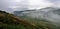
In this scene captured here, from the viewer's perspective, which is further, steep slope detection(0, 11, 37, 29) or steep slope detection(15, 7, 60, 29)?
steep slope detection(15, 7, 60, 29)

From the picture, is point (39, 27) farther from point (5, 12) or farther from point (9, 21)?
point (5, 12)

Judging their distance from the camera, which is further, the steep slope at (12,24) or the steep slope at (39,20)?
the steep slope at (39,20)

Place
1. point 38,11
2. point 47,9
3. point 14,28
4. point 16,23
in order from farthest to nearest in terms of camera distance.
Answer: point 47,9
point 38,11
point 16,23
point 14,28

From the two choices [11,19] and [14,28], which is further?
[11,19]

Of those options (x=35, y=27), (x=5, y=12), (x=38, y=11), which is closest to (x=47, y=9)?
(x=38, y=11)

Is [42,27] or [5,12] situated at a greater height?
[5,12]

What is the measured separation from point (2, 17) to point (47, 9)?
25.0 metres

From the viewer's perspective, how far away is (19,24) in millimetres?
23547

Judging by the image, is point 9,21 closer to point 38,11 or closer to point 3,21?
point 3,21

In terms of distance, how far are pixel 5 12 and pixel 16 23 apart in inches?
214

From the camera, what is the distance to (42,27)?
80.3 ft

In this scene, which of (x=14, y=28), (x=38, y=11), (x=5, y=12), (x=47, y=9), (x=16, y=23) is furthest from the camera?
(x=47, y=9)

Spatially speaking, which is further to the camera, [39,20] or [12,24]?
[39,20]

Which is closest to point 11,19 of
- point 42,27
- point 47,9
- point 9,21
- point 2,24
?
point 9,21
